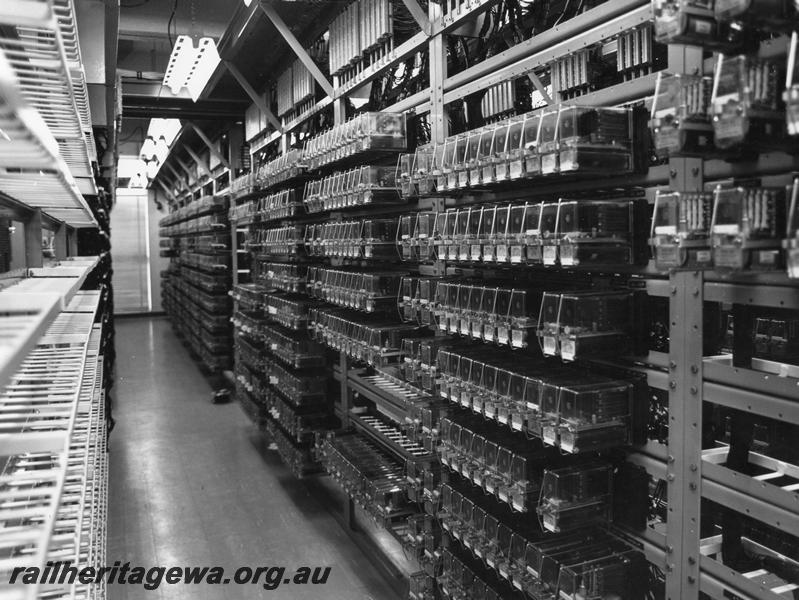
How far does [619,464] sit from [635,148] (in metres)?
0.96

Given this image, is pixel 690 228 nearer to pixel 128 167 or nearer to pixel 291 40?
pixel 291 40

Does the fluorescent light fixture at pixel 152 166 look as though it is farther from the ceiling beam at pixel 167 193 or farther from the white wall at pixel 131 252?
the white wall at pixel 131 252

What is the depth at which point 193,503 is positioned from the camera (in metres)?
4.77

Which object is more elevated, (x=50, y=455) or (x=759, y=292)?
(x=759, y=292)

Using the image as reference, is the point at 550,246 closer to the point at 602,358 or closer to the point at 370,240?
the point at 602,358

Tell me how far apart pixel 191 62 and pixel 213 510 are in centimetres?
298

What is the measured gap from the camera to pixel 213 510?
182 inches

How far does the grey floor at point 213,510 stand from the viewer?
3.61 m

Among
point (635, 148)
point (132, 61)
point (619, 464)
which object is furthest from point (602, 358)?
point (132, 61)

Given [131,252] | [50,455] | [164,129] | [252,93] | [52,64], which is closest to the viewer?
[52,64]

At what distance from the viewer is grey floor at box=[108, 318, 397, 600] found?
3.61 m

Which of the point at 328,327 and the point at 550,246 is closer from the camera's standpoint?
the point at 550,246
